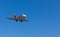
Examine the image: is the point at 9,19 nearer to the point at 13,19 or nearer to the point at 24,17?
the point at 13,19

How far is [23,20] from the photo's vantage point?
11006 cm

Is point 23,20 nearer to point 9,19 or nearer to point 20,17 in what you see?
point 20,17

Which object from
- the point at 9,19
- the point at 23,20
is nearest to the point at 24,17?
the point at 23,20

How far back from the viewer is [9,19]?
113 metres

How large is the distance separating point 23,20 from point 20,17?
2.67 meters

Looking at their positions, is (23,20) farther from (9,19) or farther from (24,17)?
(9,19)

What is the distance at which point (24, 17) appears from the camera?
363 ft

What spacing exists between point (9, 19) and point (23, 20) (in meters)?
9.59

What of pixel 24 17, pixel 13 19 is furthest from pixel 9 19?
pixel 24 17

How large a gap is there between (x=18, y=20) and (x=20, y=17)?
98.9 inches

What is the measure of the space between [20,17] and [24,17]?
104 inches

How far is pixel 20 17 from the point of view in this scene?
110 metres

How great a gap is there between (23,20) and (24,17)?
6.89 feet

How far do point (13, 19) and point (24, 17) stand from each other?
8.21 meters
